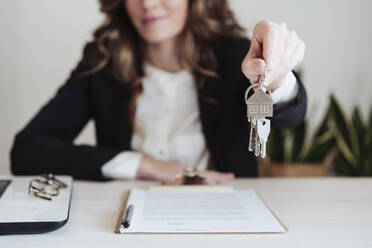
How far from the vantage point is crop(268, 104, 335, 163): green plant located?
1871 millimetres

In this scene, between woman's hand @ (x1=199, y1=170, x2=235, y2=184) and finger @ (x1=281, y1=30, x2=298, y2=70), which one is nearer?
finger @ (x1=281, y1=30, x2=298, y2=70)

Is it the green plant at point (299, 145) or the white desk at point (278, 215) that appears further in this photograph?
the green plant at point (299, 145)

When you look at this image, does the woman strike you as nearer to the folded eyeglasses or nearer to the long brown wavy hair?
the long brown wavy hair

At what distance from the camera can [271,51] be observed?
53cm

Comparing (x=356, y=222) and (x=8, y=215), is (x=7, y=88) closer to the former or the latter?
(x=8, y=215)

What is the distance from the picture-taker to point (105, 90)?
3.95ft

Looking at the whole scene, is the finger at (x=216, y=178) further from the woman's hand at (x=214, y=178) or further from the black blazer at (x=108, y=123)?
the black blazer at (x=108, y=123)

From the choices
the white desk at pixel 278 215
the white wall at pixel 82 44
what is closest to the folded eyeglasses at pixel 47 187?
the white desk at pixel 278 215

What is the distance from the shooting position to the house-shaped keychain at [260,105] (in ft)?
1.60

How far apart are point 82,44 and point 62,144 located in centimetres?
108

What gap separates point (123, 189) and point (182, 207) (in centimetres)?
20

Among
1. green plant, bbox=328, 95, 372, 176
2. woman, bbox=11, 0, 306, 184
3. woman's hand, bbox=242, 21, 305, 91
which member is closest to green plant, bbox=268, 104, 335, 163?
green plant, bbox=328, 95, 372, 176

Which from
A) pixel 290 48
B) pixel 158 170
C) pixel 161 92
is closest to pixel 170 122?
pixel 161 92

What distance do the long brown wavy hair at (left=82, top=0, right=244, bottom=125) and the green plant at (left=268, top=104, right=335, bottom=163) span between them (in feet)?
2.43
